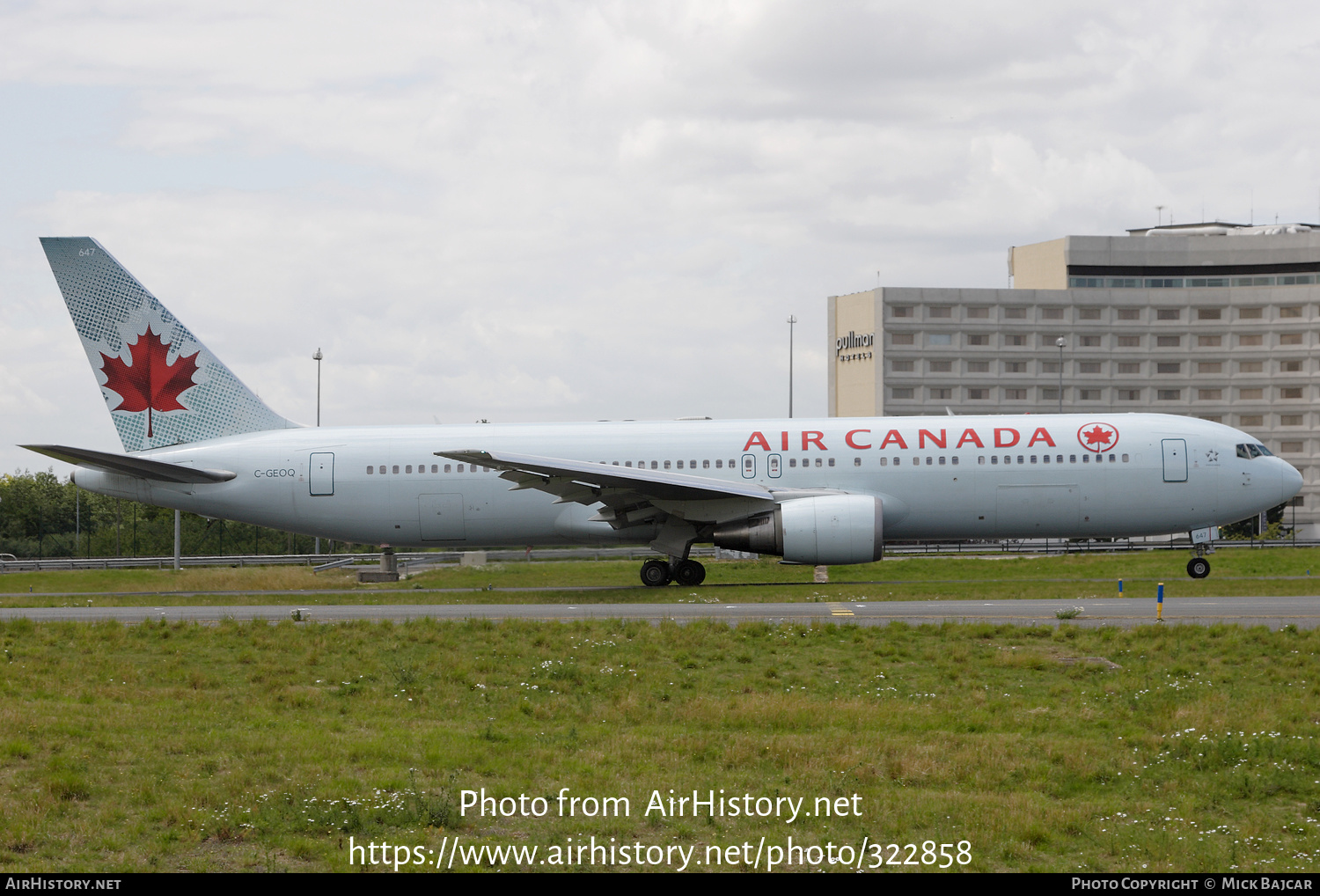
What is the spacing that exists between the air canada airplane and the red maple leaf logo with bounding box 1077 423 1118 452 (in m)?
0.04

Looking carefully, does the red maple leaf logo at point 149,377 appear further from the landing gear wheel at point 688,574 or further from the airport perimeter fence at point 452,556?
the airport perimeter fence at point 452,556

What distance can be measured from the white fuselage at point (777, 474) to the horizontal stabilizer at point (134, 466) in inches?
11.3

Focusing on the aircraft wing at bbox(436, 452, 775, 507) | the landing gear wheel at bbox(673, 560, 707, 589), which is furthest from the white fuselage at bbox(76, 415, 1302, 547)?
the landing gear wheel at bbox(673, 560, 707, 589)

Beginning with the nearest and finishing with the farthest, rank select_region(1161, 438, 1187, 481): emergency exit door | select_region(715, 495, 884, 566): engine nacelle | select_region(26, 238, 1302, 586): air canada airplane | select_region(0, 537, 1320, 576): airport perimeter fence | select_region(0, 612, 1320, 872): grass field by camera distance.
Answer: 1. select_region(0, 612, 1320, 872): grass field
2. select_region(715, 495, 884, 566): engine nacelle
3. select_region(26, 238, 1302, 586): air canada airplane
4. select_region(1161, 438, 1187, 481): emergency exit door
5. select_region(0, 537, 1320, 576): airport perimeter fence

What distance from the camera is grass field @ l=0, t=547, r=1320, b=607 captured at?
2717cm

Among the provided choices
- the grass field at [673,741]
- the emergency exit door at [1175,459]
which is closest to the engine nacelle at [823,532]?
the emergency exit door at [1175,459]

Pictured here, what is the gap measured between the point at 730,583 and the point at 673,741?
66.2 ft

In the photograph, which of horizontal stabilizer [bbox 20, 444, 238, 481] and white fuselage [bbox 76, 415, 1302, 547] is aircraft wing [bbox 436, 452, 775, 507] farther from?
Result: horizontal stabilizer [bbox 20, 444, 238, 481]

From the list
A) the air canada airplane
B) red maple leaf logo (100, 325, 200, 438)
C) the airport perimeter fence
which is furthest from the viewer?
the airport perimeter fence

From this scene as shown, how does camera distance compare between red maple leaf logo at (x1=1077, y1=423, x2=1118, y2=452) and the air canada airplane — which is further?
red maple leaf logo at (x1=1077, y1=423, x2=1118, y2=452)

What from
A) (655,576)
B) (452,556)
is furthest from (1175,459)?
(452,556)

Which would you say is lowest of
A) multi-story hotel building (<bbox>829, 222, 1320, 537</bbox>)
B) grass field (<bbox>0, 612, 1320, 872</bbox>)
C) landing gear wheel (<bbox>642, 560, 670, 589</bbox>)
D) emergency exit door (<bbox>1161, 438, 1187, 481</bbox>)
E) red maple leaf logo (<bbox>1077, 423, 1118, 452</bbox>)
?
grass field (<bbox>0, 612, 1320, 872</bbox>)

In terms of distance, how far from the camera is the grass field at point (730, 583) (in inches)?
1070
